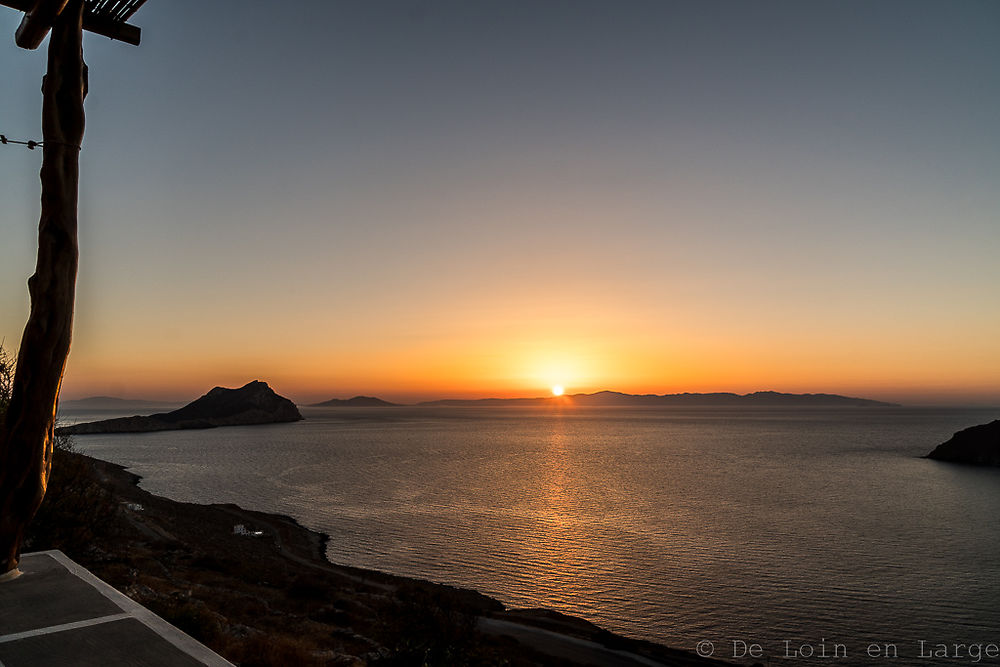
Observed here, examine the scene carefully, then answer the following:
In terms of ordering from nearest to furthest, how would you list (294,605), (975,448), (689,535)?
(294,605) < (689,535) < (975,448)

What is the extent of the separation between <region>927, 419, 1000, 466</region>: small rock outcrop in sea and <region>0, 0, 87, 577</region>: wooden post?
388ft

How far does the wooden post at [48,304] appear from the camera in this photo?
21.1ft

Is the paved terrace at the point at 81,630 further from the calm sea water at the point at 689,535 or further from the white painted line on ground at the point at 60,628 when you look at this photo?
the calm sea water at the point at 689,535

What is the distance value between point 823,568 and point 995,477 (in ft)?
217

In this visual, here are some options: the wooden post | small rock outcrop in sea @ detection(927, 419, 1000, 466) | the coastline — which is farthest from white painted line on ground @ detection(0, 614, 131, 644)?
small rock outcrop in sea @ detection(927, 419, 1000, 466)

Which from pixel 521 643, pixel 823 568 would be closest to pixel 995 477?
pixel 823 568

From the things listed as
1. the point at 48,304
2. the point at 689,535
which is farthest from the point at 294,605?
the point at 689,535

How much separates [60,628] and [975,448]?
120m

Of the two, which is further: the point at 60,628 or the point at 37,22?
the point at 37,22

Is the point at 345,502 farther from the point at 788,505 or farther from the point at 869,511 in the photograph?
the point at 869,511

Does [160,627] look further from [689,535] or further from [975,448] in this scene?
[975,448]

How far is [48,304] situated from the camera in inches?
260

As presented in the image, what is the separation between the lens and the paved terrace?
4336mm

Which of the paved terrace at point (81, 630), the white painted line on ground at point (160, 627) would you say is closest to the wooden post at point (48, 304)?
the paved terrace at point (81, 630)
